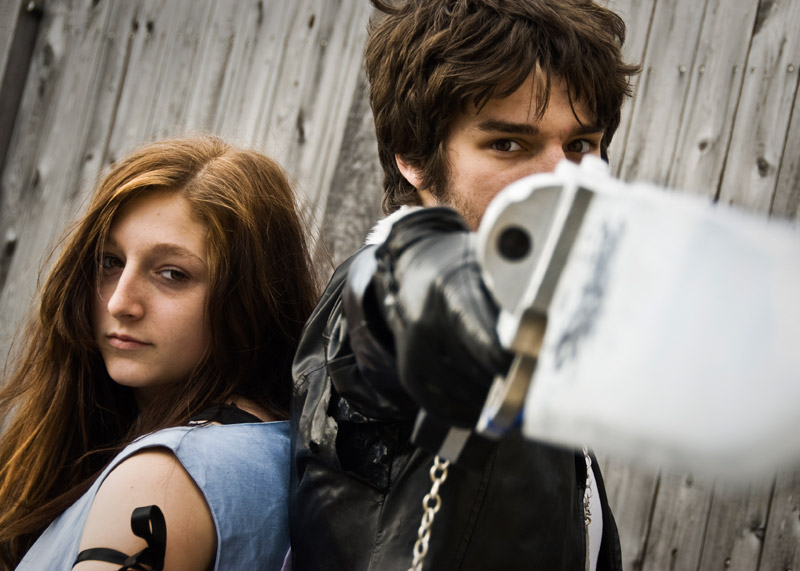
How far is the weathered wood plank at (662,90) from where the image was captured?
2109mm

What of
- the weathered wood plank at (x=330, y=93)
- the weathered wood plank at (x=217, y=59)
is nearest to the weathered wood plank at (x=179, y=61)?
the weathered wood plank at (x=217, y=59)

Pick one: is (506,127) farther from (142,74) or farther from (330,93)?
(142,74)

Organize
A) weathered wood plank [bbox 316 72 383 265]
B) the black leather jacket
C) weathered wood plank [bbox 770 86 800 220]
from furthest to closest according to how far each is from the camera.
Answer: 1. weathered wood plank [bbox 316 72 383 265]
2. weathered wood plank [bbox 770 86 800 220]
3. the black leather jacket

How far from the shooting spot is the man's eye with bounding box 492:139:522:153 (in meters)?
1.36

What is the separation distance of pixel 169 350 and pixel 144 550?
43 cm

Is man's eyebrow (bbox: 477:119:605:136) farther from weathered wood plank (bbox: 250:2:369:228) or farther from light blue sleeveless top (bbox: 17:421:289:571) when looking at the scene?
weathered wood plank (bbox: 250:2:369:228)

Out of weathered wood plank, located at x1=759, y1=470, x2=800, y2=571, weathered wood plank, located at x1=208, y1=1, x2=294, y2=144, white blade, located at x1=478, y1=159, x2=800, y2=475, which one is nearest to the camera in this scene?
white blade, located at x1=478, y1=159, x2=800, y2=475

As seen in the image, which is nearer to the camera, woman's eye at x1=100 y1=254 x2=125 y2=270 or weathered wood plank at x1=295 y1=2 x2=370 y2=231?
woman's eye at x1=100 y1=254 x2=125 y2=270

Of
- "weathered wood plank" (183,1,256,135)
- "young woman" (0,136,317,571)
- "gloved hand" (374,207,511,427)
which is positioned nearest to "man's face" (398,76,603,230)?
"young woman" (0,136,317,571)

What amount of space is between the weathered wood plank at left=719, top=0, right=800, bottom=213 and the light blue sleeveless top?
1496mm

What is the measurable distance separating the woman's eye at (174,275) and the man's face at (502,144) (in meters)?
0.52

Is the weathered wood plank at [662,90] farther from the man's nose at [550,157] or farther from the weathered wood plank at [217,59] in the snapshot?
the weathered wood plank at [217,59]

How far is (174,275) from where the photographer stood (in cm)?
136

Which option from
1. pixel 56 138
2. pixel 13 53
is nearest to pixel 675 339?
pixel 56 138
